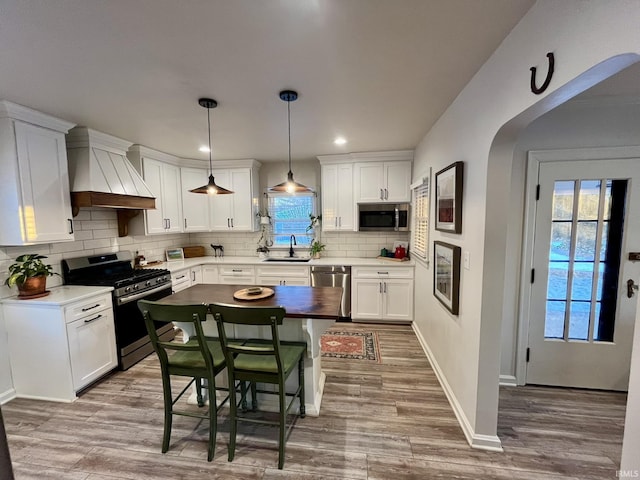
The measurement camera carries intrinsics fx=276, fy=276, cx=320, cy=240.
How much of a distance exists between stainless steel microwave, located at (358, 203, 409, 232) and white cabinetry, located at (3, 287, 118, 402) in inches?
134

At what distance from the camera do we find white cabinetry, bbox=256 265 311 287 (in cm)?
413

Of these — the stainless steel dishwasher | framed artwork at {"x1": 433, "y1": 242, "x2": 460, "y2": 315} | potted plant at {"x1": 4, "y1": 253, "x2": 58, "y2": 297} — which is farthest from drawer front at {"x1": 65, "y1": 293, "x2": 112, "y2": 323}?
framed artwork at {"x1": 433, "y1": 242, "x2": 460, "y2": 315}

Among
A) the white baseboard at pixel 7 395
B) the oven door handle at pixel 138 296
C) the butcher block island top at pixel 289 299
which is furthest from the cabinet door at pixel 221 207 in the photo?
the white baseboard at pixel 7 395

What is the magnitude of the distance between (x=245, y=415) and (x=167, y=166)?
139 inches

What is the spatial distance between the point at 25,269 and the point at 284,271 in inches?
106

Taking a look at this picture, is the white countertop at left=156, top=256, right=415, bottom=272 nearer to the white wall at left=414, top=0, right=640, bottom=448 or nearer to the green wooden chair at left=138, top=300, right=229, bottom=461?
the white wall at left=414, top=0, right=640, bottom=448

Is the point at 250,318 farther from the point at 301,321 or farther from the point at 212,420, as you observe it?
the point at 212,420

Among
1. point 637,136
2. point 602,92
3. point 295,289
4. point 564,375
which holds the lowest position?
point 564,375

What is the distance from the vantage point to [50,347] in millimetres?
2377

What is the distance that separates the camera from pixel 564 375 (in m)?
2.49

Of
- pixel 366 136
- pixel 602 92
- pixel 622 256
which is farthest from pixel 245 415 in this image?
pixel 602 92

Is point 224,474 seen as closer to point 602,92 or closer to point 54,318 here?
point 54,318

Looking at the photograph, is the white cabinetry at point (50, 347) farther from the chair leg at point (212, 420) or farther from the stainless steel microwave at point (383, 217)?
the stainless steel microwave at point (383, 217)

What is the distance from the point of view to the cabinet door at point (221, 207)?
4473 millimetres
